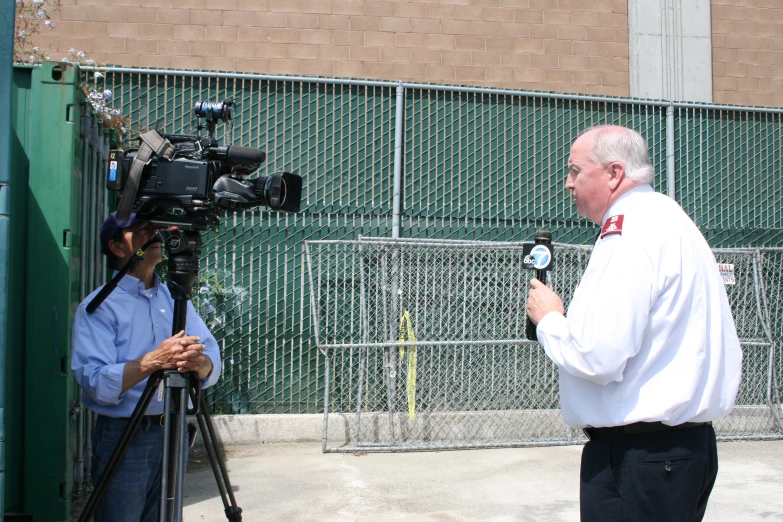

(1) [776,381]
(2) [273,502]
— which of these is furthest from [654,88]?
(2) [273,502]

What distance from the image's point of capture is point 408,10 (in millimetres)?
8789

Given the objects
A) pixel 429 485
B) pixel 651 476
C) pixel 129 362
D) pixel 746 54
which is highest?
pixel 746 54

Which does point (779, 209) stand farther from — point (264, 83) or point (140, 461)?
point (140, 461)

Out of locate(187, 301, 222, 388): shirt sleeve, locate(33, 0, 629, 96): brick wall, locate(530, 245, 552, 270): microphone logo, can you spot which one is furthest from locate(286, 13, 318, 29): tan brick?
locate(530, 245, 552, 270): microphone logo

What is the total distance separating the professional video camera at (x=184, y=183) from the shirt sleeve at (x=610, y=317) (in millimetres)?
1218

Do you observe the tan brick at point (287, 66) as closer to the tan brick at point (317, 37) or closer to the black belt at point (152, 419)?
the tan brick at point (317, 37)

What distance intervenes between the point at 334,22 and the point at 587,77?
2.88 meters

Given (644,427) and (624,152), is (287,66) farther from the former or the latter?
(644,427)

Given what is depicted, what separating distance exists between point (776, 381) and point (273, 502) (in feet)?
15.6

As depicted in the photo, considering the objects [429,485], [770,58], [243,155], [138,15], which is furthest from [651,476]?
[770,58]

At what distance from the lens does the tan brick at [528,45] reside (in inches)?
353

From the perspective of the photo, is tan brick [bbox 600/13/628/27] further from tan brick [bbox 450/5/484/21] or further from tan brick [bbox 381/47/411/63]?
tan brick [bbox 381/47/411/63]

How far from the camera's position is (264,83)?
286 inches

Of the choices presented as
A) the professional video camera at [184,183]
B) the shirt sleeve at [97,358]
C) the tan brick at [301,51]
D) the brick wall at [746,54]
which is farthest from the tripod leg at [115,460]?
the brick wall at [746,54]
